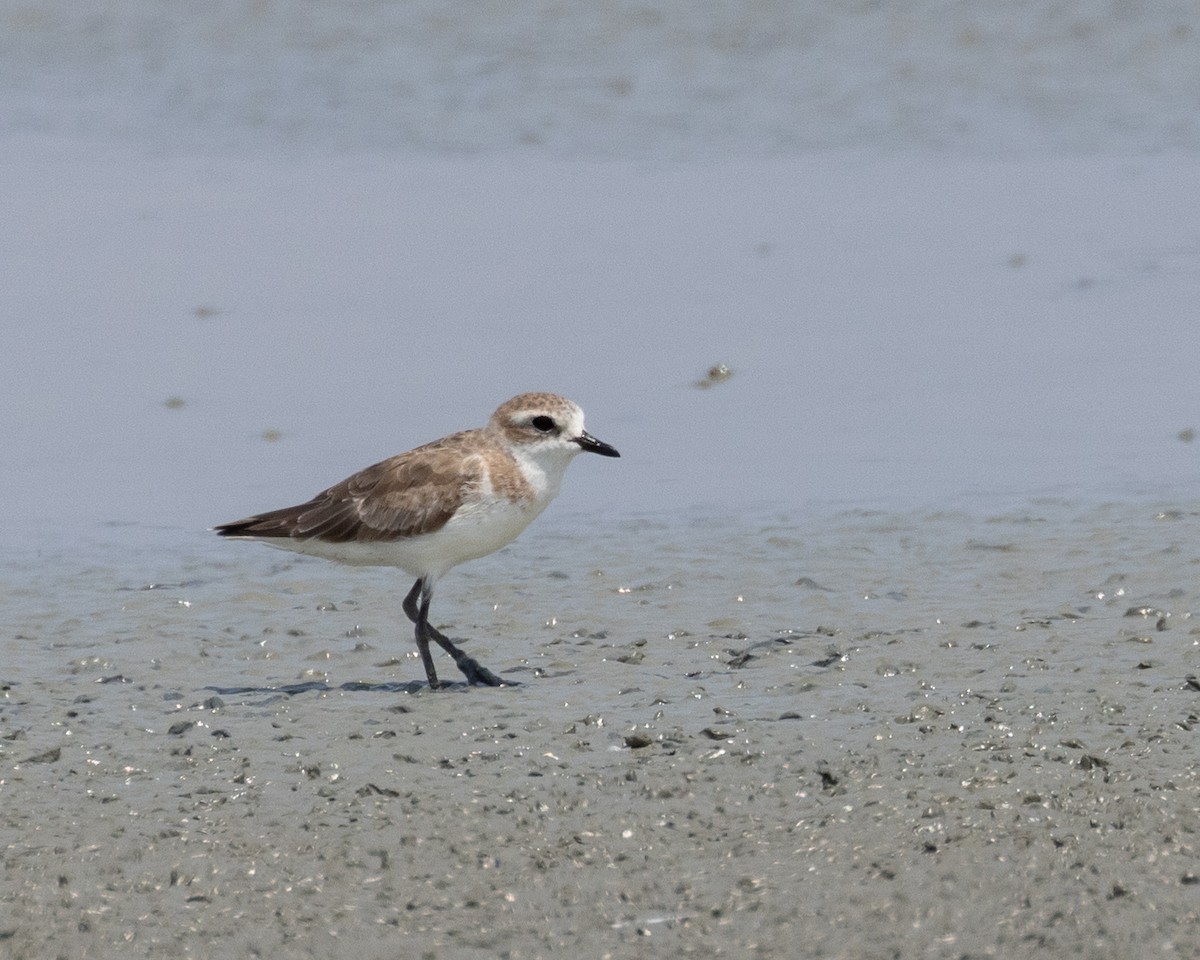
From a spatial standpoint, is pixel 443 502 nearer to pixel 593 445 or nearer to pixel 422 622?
pixel 422 622

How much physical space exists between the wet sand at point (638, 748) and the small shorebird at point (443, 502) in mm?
440

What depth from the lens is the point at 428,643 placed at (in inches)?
339

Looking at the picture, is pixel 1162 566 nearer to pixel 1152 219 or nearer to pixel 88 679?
pixel 88 679

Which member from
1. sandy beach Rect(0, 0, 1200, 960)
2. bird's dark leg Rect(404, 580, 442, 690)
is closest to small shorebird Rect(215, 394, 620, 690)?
bird's dark leg Rect(404, 580, 442, 690)

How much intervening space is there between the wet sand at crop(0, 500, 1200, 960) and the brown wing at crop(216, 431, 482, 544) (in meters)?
0.51

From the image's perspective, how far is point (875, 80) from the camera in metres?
19.4

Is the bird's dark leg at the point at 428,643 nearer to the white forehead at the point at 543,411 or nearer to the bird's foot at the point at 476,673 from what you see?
the bird's foot at the point at 476,673

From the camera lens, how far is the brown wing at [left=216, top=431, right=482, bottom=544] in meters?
8.59

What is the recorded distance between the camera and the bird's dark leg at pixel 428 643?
326 inches

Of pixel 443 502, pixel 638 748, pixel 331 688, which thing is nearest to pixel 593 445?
pixel 443 502

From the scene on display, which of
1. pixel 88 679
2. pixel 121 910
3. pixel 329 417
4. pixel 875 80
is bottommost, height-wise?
pixel 121 910

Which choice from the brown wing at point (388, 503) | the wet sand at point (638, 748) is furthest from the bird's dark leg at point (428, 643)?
the brown wing at point (388, 503)

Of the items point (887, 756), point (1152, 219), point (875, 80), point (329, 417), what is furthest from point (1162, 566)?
point (875, 80)

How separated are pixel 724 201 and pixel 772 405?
15.1 ft
